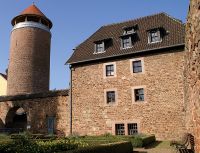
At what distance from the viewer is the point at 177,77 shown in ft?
67.9

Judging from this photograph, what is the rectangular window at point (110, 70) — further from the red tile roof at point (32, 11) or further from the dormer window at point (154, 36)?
the red tile roof at point (32, 11)

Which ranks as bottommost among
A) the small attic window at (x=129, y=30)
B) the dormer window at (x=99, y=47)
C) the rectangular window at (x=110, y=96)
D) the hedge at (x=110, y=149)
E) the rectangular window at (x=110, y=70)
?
the hedge at (x=110, y=149)

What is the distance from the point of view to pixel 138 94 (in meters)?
22.0

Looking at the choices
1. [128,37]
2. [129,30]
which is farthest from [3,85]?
[128,37]

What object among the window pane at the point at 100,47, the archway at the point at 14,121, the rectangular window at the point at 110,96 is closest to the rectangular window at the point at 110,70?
the rectangular window at the point at 110,96

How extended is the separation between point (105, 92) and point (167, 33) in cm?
732

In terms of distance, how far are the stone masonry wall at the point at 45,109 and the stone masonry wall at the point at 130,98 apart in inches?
44.2

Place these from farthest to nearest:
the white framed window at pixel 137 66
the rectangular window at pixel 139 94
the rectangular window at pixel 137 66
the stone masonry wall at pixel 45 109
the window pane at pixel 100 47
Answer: the window pane at pixel 100 47 → the stone masonry wall at pixel 45 109 → the rectangular window at pixel 137 66 → the white framed window at pixel 137 66 → the rectangular window at pixel 139 94

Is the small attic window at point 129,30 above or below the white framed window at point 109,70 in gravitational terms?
above

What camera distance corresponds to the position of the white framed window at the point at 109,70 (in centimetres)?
2334

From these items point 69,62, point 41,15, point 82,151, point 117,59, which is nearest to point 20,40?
point 41,15

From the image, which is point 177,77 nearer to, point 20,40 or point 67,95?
point 67,95

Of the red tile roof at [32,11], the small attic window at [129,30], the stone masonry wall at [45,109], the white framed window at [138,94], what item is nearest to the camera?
the white framed window at [138,94]

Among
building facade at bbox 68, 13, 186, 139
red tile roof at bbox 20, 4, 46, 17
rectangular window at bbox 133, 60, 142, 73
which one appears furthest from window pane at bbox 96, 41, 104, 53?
red tile roof at bbox 20, 4, 46, 17
